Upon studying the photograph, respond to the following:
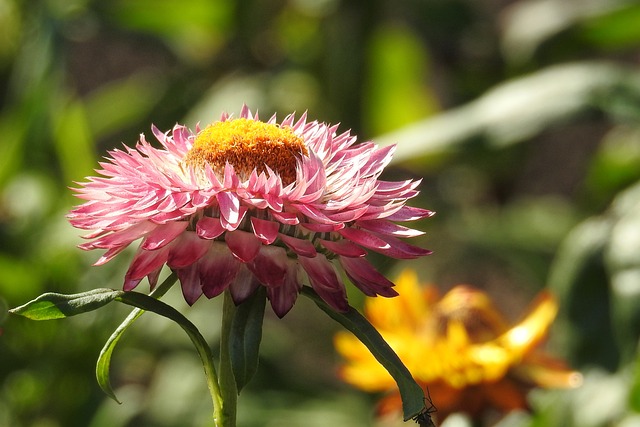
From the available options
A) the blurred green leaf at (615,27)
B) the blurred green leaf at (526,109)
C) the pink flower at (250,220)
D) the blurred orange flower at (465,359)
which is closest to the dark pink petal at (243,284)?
the pink flower at (250,220)

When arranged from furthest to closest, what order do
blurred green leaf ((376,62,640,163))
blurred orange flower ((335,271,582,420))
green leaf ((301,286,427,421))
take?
blurred green leaf ((376,62,640,163)) < blurred orange flower ((335,271,582,420)) < green leaf ((301,286,427,421))

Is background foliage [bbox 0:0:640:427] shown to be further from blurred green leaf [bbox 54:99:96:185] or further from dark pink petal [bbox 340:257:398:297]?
dark pink petal [bbox 340:257:398:297]

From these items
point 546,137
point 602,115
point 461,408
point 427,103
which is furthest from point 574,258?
point 546,137

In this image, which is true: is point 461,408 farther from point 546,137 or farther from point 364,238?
point 546,137

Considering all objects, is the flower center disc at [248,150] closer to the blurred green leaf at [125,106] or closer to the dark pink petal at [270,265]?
the dark pink petal at [270,265]

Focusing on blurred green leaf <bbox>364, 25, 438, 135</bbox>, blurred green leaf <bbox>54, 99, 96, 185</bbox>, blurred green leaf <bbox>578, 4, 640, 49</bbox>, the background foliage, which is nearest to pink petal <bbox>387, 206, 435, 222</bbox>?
the background foliage

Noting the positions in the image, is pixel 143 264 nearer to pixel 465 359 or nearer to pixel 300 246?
pixel 300 246
